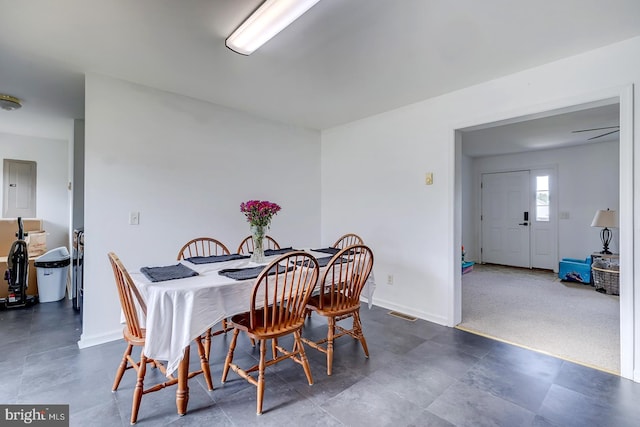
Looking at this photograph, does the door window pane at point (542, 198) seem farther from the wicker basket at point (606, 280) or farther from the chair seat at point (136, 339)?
the chair seat at point (136, 339)

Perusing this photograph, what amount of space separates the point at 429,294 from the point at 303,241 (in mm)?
1864

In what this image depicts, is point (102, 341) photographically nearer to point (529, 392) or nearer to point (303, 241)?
point (303, 241)

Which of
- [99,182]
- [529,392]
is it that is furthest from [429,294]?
[99,182]

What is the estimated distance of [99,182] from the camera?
2.73m

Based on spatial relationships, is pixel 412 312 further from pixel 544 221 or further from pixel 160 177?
pixel 544 221

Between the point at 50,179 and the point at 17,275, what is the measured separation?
2.10 meters

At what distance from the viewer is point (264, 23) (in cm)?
184

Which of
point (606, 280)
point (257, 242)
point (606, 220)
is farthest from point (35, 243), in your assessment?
point (606, 220)

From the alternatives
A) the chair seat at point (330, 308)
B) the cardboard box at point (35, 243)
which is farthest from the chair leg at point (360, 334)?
the cardboard box at point (35, 243)

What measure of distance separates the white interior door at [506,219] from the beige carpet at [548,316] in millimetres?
1199

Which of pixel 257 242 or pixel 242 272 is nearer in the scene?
pixel 242 272

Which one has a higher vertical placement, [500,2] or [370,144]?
[500,2]

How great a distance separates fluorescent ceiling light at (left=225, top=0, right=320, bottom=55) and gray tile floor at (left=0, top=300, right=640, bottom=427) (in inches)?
91.0

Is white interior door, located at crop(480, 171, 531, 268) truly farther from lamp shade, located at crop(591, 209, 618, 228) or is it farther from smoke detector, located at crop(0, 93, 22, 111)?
smoke detector, located at crop(0, 93, 22, 111)
